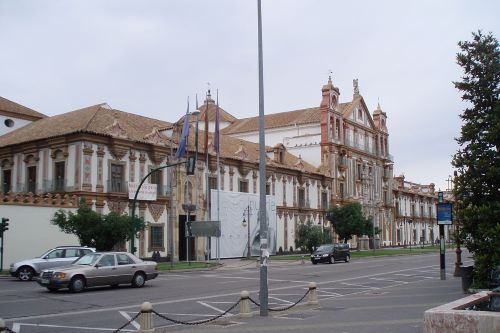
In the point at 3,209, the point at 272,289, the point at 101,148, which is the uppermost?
the point at 101,148

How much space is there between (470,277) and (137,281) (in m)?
12.7

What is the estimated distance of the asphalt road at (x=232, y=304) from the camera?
41.9 ft

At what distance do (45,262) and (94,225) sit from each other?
19.7 feet

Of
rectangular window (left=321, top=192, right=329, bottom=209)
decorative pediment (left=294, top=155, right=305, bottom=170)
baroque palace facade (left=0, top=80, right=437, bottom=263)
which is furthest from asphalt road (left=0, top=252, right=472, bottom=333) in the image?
rectangular window (left=321, top=192, right=329, bottom=209)

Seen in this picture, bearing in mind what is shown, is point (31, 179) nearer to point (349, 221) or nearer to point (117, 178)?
point (117, 178)

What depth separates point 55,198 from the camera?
3750 cm

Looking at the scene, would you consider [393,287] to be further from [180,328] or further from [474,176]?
[180,328]

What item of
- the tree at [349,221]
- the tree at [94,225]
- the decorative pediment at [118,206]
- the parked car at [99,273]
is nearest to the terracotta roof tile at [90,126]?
the decorative pediment at [118,206]

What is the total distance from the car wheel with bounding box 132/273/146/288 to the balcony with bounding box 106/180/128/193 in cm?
1771

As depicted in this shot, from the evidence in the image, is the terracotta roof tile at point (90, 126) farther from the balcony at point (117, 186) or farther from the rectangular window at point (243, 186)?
the rectangular window at point (243, 186)

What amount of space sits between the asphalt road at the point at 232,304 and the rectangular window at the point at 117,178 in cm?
1436

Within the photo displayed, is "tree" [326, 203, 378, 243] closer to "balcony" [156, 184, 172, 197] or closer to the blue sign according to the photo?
"balcony" [156, 184, 172, 197]

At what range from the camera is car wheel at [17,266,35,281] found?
89.5ft

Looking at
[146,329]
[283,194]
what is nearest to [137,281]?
[146,329]
